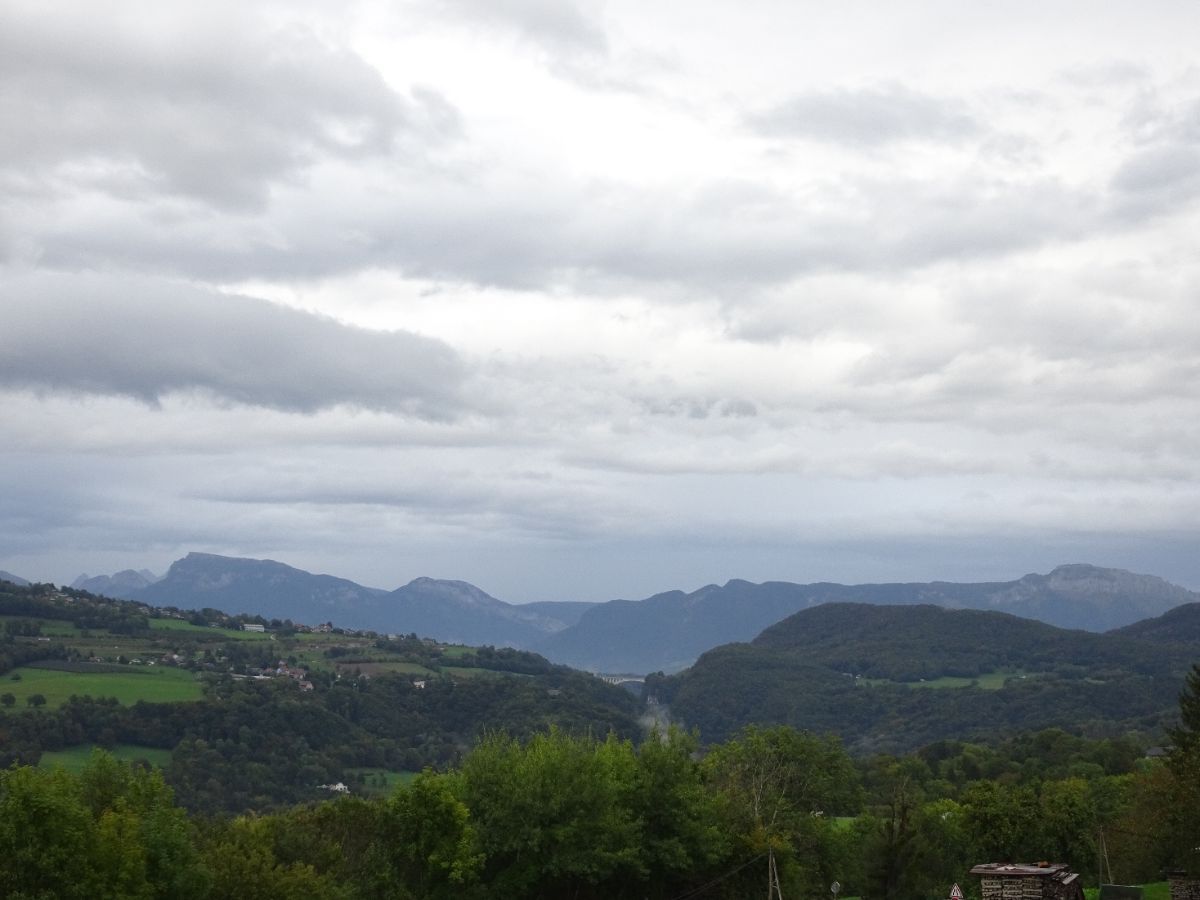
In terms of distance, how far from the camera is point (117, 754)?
148 metres

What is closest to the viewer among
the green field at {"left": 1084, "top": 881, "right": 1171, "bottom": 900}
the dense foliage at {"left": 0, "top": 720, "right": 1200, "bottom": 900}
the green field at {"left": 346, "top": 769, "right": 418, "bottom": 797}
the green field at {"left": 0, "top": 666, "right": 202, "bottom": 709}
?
the dense foliage at {"left": 0, "top": 720, "right": 1200, "bottom": 900}

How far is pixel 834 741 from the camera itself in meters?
96.8

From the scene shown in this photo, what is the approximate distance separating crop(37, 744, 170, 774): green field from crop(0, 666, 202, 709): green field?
10569mm

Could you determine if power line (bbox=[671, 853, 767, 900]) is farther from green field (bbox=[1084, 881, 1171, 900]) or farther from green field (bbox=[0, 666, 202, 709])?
green field (bbox=[0, 666, 202, 709])

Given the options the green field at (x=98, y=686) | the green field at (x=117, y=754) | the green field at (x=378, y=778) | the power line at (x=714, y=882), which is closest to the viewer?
the power line at (x=714, y=882)

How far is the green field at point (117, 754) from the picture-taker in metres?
142

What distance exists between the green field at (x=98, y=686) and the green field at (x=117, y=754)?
10.6 meters

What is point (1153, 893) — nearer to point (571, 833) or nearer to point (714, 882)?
point (714, 882)

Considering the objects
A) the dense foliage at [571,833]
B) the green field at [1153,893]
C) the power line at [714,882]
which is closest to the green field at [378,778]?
the dense foliage at [571,833]

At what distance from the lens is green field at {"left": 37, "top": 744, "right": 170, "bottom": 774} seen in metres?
142

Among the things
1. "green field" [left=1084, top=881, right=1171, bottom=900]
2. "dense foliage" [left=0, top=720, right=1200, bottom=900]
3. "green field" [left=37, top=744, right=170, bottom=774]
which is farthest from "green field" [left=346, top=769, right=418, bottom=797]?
"green field" [left=1084, top=881, right=1171, bottom=900]

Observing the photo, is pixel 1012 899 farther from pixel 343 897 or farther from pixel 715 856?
pixel 343 897

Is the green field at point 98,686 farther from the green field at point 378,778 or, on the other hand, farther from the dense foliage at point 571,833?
the dense foliage at point 571,833

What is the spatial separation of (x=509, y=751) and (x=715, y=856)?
10313 millimetres
